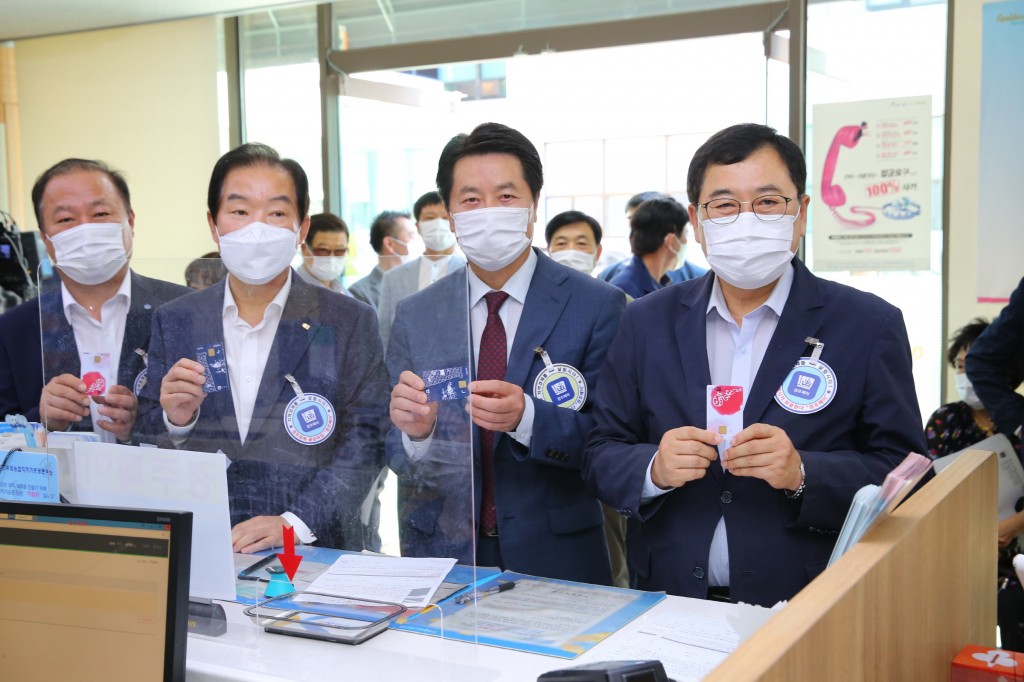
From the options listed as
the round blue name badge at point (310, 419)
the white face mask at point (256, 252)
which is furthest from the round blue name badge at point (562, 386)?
the white face mask at point (256, 252)

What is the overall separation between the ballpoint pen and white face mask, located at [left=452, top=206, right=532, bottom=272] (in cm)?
82

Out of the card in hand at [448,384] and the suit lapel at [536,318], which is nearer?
the card in hand at [448,384]

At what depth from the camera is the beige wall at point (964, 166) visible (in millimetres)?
4730

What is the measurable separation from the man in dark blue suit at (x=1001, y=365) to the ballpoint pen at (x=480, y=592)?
102 inches

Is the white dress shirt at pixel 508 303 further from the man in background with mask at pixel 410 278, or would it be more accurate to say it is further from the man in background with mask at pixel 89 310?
the man in background with mask at pixel 89 310

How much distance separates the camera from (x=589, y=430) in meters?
2.26

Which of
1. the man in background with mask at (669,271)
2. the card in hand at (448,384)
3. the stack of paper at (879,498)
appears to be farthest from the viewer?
the man in background with mask at (669,271)

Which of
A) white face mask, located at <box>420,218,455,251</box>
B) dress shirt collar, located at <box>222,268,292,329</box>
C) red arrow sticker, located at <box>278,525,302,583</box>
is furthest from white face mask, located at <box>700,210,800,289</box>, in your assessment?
white face mask, located at <box>420,218,455,251</box>

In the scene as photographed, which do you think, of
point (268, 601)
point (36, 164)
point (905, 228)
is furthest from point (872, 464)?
point (36, 164)

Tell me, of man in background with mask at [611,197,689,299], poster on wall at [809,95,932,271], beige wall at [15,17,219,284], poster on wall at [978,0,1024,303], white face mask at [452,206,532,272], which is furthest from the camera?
beige wall at [15,17,219,284]

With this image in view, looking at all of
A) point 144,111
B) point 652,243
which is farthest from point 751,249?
point 144,111

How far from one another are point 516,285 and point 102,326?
999 millimetres

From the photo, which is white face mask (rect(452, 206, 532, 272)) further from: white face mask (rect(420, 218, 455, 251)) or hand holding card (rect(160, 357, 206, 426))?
white face mask (rect(420, 218, 455, 251))

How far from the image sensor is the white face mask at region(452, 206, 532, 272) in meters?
2.34
